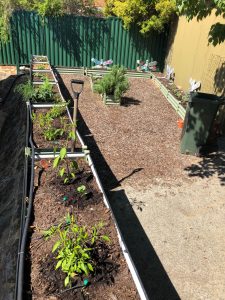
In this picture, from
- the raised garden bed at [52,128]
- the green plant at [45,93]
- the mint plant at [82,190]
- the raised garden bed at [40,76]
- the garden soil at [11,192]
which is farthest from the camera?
the raised garden bed at [40,76]

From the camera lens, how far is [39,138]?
5.82 meters

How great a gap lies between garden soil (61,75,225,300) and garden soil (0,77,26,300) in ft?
6.11

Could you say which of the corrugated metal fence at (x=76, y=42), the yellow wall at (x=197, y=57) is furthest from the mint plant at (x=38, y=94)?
the corrugated metal fence at (x=76, y=42)

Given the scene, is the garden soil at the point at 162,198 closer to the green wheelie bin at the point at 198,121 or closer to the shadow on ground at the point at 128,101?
the green wheelie bin at the point at 198,121

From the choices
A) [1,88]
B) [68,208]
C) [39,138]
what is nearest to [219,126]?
[39,138]

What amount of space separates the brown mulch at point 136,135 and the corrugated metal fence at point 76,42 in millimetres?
2698

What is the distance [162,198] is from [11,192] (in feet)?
9.56

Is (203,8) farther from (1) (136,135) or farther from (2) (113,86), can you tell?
(2) (113,86)

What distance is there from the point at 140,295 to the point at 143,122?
6.72 metres

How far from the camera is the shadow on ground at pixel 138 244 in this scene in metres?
4.16

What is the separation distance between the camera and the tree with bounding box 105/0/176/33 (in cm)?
1199

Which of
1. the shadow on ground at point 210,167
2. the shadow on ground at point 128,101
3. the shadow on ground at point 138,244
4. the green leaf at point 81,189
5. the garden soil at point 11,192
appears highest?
the green leaf at point 81,189

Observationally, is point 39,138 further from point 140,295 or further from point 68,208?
point 140,295

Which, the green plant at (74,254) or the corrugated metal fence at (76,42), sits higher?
the corrugated metal fence at (76,42)
